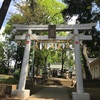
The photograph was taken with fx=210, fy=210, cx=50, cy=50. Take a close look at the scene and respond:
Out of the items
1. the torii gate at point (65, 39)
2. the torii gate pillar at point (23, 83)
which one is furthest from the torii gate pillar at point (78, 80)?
the torii gate pillar at point (23, 83)

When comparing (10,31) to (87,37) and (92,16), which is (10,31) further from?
(87,37)

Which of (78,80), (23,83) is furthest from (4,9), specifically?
(78,80)

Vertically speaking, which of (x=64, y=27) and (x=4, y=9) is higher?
(x=4, y=9)

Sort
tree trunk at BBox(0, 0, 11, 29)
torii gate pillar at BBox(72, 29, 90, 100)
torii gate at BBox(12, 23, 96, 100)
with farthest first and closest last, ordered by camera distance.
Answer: torii gate at BBox(12, 23, 96, 100), tree trunk at BBox(0, 0, 11, 29), torii gate pillar at BBox(72, 29, 90, 100)

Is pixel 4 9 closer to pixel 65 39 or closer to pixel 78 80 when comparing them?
pixel 65 39

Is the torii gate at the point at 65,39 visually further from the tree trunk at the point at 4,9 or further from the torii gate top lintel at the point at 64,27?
the tree trunk at the point at 4,9

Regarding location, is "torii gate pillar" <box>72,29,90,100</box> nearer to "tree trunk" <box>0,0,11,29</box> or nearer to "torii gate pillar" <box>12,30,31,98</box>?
"torii gate pillar" <box>12,30,31,98</box>

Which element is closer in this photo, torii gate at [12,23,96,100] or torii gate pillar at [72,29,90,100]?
torii gate pillar at [72,29,90,100]

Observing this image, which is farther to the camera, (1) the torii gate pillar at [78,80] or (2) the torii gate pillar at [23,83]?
(2) the torii gate pillar at [23,83]

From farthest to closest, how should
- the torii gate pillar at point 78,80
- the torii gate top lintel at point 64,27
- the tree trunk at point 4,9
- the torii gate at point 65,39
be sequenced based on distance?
1. the torii gate top lintel at point 64,27
2. the torii gate at point 65,39
3. the tree trunk at point 4,9
4. the torii gate pillar at point 78,80

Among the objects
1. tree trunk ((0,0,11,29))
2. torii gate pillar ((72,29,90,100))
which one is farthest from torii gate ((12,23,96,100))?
tree trunk ((0,0,11,29))

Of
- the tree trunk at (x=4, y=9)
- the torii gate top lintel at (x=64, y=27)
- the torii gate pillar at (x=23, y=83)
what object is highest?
the tree trunk at (x=4, y=9)

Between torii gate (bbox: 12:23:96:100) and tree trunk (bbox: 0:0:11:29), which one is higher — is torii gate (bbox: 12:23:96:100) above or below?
below

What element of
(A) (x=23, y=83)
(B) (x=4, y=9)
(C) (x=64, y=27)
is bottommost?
(A) (x=23, y=83)
